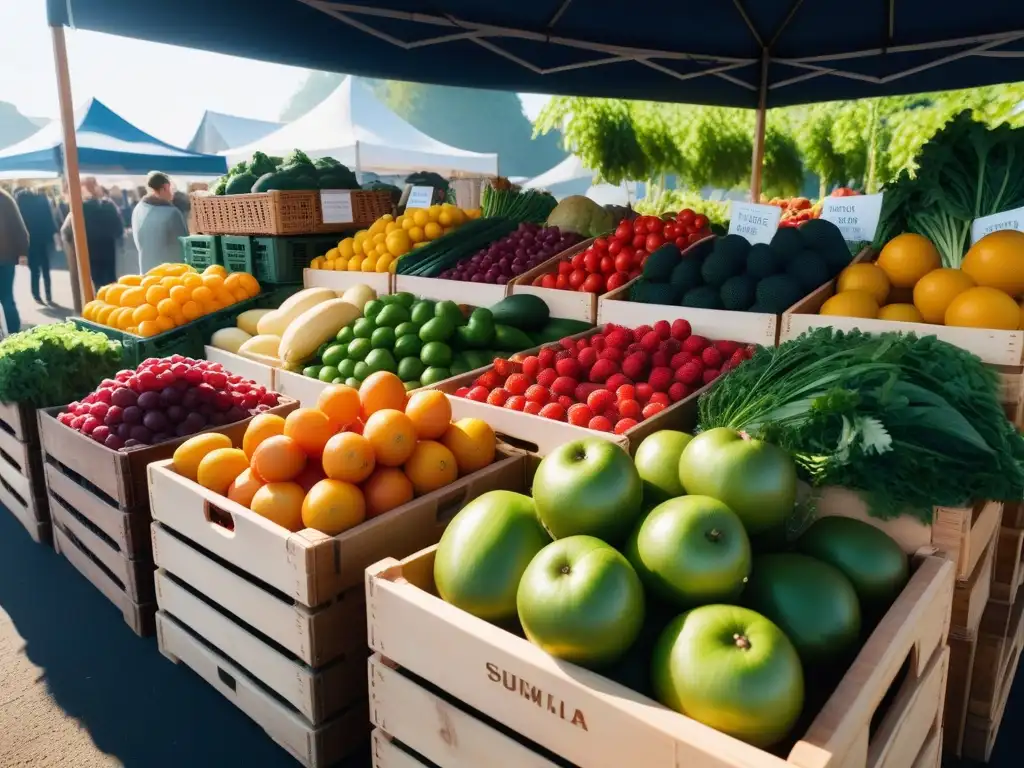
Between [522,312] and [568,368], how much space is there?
70 centimetres

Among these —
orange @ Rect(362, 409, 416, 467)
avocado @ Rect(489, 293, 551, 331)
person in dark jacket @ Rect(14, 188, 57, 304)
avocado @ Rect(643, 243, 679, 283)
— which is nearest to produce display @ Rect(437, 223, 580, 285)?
avocado @ Rect(489, 293, 551, 331)

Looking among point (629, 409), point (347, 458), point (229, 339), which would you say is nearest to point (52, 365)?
point (229, 339)

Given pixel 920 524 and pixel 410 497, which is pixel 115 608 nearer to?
pixel 410 497

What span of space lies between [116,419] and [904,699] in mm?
2529

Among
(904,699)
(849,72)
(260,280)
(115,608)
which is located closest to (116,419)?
(115,608)

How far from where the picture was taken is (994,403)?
1.84 metres

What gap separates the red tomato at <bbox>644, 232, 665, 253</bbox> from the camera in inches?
136

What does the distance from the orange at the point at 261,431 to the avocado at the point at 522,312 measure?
125 cm

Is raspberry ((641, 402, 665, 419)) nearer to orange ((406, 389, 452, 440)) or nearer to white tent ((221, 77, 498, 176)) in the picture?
orange ((406, 389, 452, 440))

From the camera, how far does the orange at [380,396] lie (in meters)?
2.26

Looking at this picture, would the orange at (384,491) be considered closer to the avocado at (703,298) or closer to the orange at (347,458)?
the orange at (347,458)

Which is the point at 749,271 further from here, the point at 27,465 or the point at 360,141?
the point at 360,141

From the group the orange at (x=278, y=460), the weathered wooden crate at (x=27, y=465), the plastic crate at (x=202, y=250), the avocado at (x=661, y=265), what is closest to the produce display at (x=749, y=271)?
the avocado at (x=661, y=265)

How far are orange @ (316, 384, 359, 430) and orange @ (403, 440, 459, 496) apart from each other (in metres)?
0.23
